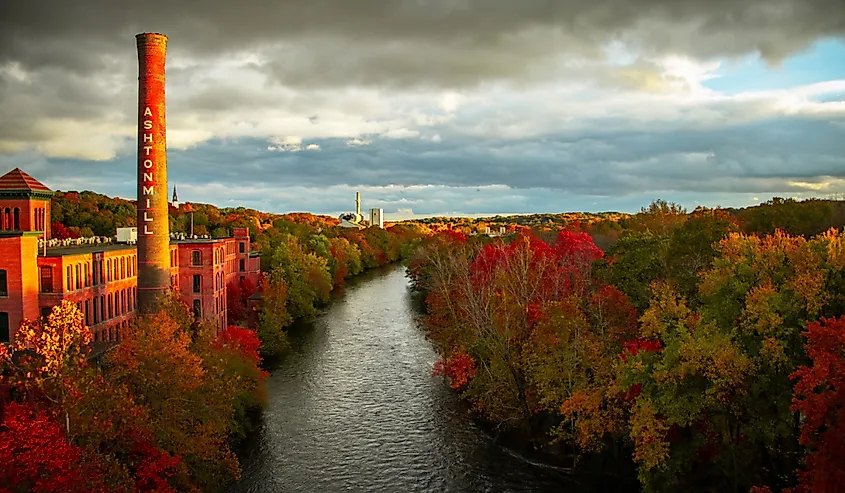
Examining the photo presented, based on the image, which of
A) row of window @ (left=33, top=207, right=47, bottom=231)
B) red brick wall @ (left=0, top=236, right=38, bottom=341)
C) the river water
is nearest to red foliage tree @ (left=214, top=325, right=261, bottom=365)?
the river water

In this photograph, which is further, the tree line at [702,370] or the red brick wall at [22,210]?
the red brick wall at [22,210]

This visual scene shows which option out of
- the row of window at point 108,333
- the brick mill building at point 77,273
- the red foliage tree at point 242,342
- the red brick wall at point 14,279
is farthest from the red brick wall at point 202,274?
the red brick wall at point 14,279

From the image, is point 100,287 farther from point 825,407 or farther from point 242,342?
point 825,407

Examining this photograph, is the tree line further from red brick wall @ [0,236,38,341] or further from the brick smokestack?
red brick wall @ [0,236,38,341]

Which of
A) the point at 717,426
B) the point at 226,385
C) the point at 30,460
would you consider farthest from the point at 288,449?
the point at 717,426

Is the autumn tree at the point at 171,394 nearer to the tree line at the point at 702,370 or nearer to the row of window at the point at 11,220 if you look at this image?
the tree line at the point at 702,370

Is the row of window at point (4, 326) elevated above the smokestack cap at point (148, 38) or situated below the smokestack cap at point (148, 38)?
below

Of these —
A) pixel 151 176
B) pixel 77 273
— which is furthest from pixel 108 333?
pixel 151 176
